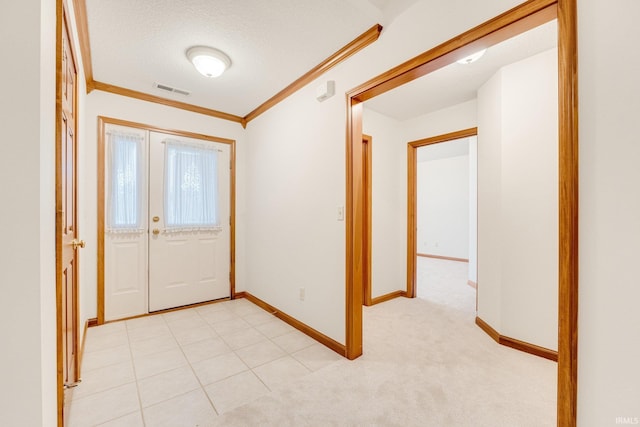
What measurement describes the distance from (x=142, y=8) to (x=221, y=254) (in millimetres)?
2667

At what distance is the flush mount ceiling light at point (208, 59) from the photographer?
215 centimetres

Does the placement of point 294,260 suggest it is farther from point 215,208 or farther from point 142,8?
point 142,8

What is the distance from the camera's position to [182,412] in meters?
1.54

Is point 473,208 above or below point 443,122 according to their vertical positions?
below

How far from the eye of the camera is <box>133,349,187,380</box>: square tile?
6.40 feet

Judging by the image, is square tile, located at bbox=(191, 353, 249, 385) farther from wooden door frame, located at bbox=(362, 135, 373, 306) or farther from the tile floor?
wooden door frame, located at bbox=(362, 135, 373, 306)

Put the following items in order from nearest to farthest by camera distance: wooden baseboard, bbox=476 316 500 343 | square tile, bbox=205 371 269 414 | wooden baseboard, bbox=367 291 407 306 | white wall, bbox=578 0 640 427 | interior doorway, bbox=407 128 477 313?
1. white wall, bbox=578 0 640 427
2. square tile, bbox=205 371 269 414
3. wooden baseboard, bbox=476 316 500 343
4. wooden baseboard, bbox=367 291 407 306
5. interior doorway, bbox=407 128 477 313

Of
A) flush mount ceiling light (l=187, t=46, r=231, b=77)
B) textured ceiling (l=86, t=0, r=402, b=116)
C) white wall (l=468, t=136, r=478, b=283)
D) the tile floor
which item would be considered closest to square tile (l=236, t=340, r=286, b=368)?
the tile floor

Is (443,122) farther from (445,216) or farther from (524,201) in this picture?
(445,216)

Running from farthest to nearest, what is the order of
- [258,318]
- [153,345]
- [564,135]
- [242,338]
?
1. [258,318]
2. [242,338]
3. [153,345]
4. [564,135]

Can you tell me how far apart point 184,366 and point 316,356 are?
1.02 m

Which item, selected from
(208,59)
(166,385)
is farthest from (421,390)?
(208,59)

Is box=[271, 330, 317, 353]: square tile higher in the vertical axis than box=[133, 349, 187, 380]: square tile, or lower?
lower

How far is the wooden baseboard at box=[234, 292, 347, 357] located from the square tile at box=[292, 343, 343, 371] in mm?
40
